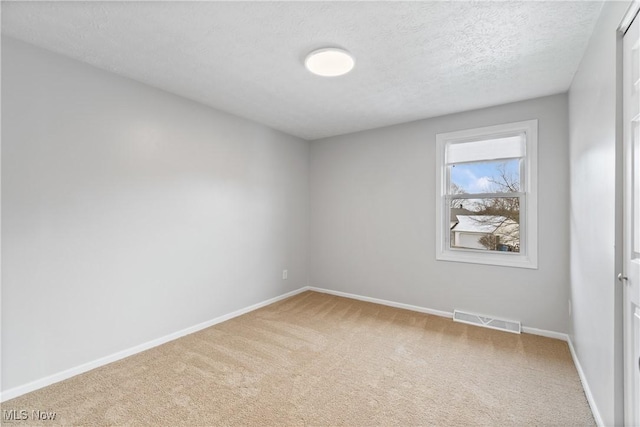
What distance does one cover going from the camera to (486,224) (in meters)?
3.28

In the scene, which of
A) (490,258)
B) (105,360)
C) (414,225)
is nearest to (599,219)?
(490,258)

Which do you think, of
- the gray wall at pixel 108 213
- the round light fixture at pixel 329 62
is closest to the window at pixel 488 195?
the round light fixture at pixel 329 62

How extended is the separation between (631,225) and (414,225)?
2.34 m

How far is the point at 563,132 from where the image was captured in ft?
9.18

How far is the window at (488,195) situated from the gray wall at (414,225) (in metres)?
0.09

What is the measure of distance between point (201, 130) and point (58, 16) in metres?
1.41

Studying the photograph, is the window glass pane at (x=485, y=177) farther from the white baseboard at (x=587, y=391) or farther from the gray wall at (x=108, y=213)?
the gray wall at (x=108, y=213)

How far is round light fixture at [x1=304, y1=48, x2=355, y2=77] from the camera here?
6.70 feet

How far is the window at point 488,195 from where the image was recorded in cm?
300

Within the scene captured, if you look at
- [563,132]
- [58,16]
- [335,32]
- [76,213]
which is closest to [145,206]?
[76,213]

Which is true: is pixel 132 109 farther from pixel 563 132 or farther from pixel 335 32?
pixel 563 132

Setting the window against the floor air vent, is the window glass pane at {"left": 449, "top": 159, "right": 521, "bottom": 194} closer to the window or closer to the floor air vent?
the window

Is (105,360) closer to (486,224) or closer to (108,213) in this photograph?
(108,213)

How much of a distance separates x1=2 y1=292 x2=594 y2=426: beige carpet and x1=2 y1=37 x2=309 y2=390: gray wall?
338 mm
